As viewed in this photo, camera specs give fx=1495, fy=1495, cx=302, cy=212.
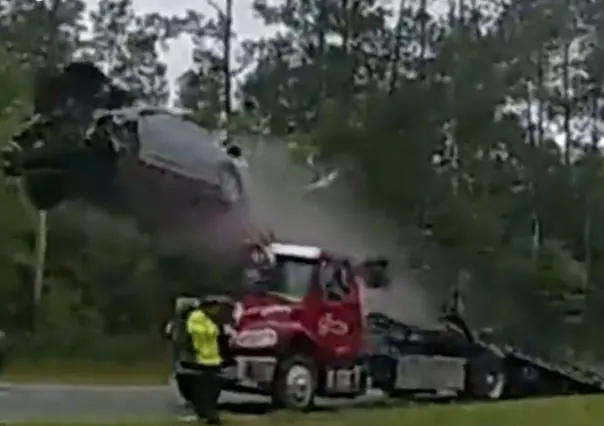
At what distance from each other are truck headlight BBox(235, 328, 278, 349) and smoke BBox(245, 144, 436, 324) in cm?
114

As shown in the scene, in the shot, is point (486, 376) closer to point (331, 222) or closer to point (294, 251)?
point (331, 222)

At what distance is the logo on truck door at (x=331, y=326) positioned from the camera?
14789 millimetres

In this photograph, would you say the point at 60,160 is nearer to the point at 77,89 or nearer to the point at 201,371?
the point at 77,89

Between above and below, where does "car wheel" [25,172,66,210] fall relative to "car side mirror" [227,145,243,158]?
below

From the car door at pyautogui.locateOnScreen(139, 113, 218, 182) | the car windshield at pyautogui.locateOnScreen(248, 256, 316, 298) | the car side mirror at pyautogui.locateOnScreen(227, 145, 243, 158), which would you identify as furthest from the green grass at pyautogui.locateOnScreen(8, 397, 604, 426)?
the car side mirror at pyautogui.locateOnScreen(227, 145, 243, 158)

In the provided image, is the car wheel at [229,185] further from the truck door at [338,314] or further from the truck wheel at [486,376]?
the truck wheel at [486,376]

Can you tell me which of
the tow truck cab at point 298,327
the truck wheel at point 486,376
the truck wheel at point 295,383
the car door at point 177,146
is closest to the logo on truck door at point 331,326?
the tow truck cab at point 298,327

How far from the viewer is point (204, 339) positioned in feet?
44.2

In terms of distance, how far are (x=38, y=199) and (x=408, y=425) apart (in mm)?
4241

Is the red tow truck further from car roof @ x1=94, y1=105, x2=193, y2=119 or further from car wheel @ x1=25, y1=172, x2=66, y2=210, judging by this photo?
car wheel @ x1=25, y1=172, x2=66, y2=210

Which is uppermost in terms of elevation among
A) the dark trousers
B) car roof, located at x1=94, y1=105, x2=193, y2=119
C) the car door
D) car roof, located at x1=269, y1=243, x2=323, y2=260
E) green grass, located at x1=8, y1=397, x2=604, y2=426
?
car roof, located at x1=94, y1=105, x2=193, y2=119

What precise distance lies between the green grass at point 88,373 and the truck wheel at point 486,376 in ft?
12.6

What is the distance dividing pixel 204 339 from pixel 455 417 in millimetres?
2882

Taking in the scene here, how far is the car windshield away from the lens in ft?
47.5
